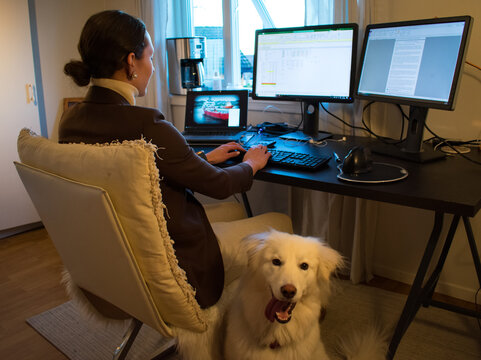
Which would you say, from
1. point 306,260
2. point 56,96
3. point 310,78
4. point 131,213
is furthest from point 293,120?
point 56,96

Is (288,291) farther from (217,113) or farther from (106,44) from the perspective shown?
(217,113)

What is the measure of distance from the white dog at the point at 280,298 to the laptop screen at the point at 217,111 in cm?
102

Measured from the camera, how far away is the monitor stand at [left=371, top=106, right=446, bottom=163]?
1.54m

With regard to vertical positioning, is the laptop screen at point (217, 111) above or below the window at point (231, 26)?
below

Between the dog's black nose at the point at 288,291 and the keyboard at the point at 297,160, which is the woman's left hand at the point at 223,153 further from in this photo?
the dog's black nose at the point at 288,291

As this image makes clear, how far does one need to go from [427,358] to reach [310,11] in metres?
1.61

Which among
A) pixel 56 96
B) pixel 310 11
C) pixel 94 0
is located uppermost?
pixel 94 0

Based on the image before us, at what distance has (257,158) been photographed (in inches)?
58.9

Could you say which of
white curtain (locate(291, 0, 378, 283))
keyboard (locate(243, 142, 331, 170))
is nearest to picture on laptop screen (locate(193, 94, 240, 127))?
white curtain (locate(291, 0, 378, 283))

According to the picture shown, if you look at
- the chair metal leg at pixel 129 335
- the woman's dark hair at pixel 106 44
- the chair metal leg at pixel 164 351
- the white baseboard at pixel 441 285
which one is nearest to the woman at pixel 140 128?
the woman's dark hair at pixel 106 44

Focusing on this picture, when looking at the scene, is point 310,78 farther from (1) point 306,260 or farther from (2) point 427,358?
(2) point 427,358

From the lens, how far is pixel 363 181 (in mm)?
1284

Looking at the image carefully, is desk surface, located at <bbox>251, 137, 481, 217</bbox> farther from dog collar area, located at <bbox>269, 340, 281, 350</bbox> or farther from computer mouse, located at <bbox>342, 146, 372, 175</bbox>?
dog collar area, located at <bbox>269, 340, 281, 350</bbox>

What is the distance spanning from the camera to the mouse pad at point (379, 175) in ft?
4.25
